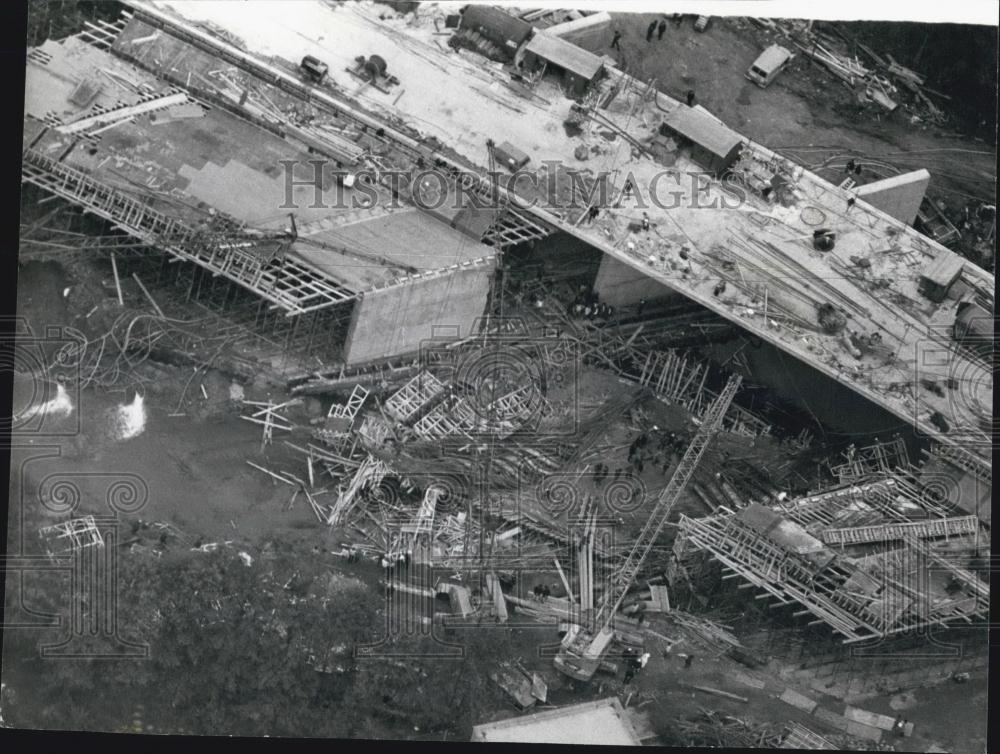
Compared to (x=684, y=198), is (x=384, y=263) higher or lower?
lower

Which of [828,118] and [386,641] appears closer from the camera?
[386,641]

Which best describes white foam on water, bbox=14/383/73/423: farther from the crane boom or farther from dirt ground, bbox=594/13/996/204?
dirt ground, bbox=594/13/996/204

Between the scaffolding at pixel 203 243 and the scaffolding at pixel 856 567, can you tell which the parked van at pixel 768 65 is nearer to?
the scaffolding at pixel 856 567

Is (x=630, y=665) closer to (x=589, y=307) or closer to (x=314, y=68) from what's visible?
(x=589, y=307)

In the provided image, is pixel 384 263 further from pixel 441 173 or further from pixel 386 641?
pixel 386 641

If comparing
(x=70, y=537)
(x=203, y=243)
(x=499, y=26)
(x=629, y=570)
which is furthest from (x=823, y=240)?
(x=70, y=537)

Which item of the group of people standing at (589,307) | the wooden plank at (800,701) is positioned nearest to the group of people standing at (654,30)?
the group of people standing at (589,307)

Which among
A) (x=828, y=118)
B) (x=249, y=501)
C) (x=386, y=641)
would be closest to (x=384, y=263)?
A: (x=249, y=501)

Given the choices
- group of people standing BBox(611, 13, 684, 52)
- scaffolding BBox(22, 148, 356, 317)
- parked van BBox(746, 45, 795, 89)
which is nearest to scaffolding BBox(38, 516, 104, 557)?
scaffolding BBox(22, 148, 356, 317)
